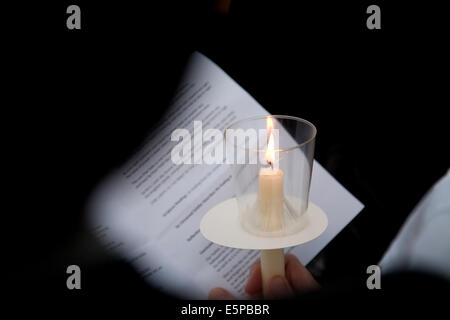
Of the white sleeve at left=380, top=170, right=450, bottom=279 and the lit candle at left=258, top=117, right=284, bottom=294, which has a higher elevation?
the lit candle at left=258, top=117, right=284, bottom=294

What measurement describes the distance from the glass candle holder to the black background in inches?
7.6

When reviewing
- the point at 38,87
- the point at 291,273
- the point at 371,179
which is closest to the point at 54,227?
the point at 38,87

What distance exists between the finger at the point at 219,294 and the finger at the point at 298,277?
0.21 ft

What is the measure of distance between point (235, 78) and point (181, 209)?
0.22 metres

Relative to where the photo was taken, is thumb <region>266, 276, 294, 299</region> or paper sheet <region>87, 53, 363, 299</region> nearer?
thumb <region>266, 276, 294, 299</region>

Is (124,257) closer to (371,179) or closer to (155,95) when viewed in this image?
(155,95)

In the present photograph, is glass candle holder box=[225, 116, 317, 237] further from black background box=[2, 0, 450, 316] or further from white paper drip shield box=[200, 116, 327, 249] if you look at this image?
black background box=[2, 0, 450, 316]

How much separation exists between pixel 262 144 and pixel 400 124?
0.28 metres

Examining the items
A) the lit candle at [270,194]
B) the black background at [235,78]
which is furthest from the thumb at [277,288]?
the black background at [235,78]

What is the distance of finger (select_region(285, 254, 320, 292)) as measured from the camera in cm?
45

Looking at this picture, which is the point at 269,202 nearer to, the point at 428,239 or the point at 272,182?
the point at 272,182

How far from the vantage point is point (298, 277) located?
0.46 m

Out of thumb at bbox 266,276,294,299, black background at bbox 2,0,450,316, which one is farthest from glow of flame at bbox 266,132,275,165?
black background at bbox 2,0,450,316
